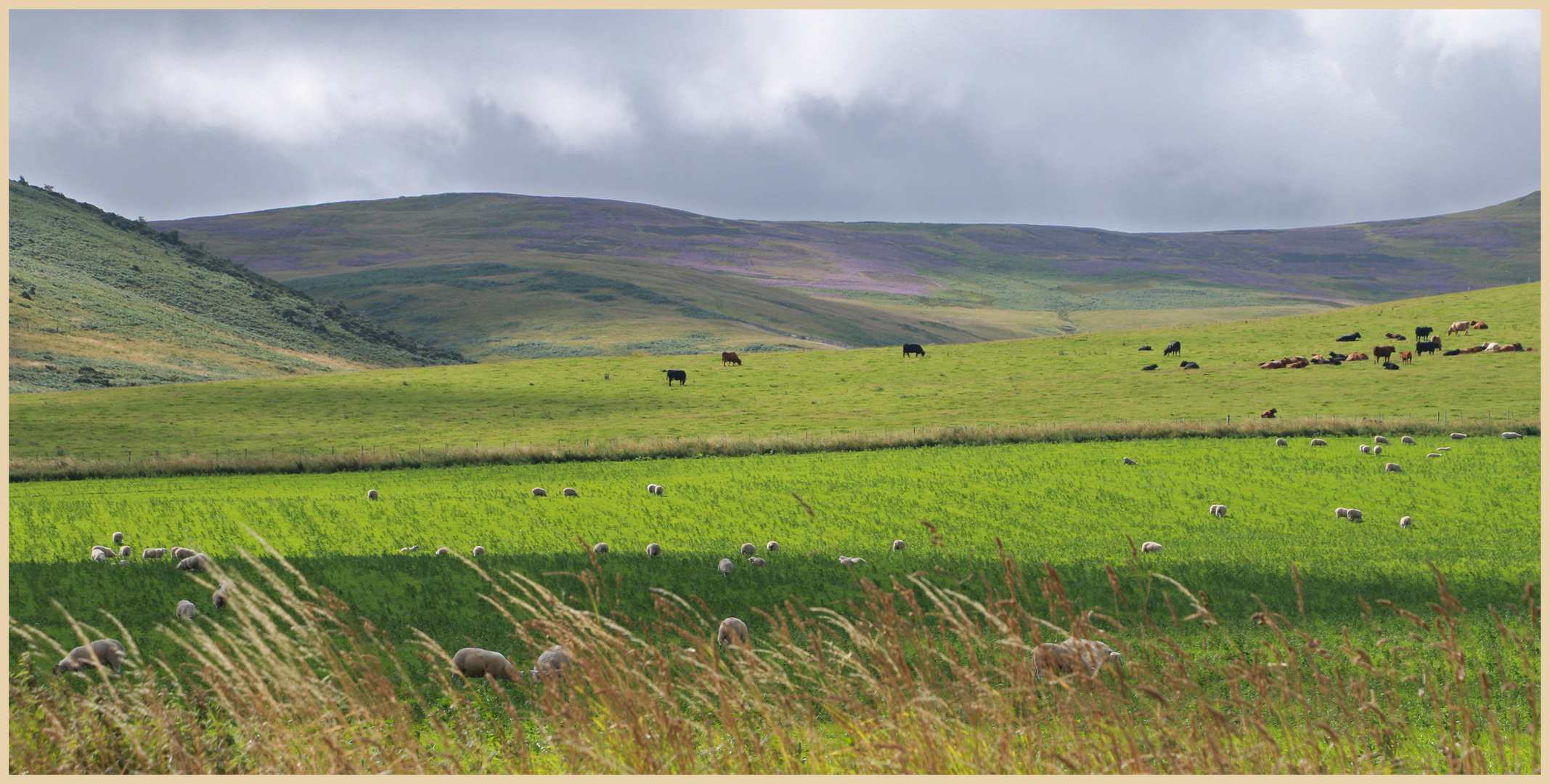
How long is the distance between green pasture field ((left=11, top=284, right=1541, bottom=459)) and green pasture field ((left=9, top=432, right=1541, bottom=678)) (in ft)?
35.1

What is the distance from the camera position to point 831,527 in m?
18.5

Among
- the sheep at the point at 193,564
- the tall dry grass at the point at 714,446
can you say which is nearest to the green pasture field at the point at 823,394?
the tall dry grass at the point at 714,446

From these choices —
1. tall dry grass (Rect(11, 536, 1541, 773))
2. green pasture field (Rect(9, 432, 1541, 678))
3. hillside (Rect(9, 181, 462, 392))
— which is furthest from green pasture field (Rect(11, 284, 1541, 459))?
tall dry grass (Rect(11, 536, 1541, 773))

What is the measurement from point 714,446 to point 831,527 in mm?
15961

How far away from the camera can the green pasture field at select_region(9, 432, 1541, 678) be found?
1166 centimetres

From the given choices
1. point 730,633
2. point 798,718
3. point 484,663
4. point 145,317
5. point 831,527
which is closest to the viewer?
point 798,718

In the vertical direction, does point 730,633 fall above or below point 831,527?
above

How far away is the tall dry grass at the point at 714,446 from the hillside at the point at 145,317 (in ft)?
125

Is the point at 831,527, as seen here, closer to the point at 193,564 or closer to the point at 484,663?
the point at 193,564

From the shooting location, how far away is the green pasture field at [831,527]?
38.2 feet

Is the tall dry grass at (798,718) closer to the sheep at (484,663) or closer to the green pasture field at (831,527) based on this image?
the sheep at (484,663)

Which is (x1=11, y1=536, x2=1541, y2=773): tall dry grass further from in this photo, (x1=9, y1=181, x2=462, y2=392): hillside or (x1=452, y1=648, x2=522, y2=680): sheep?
(x1=9, y1=181, x2=462, y2=392): hillside

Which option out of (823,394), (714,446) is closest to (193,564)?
(714,446)

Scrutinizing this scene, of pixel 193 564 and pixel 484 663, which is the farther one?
pixel 193 564
